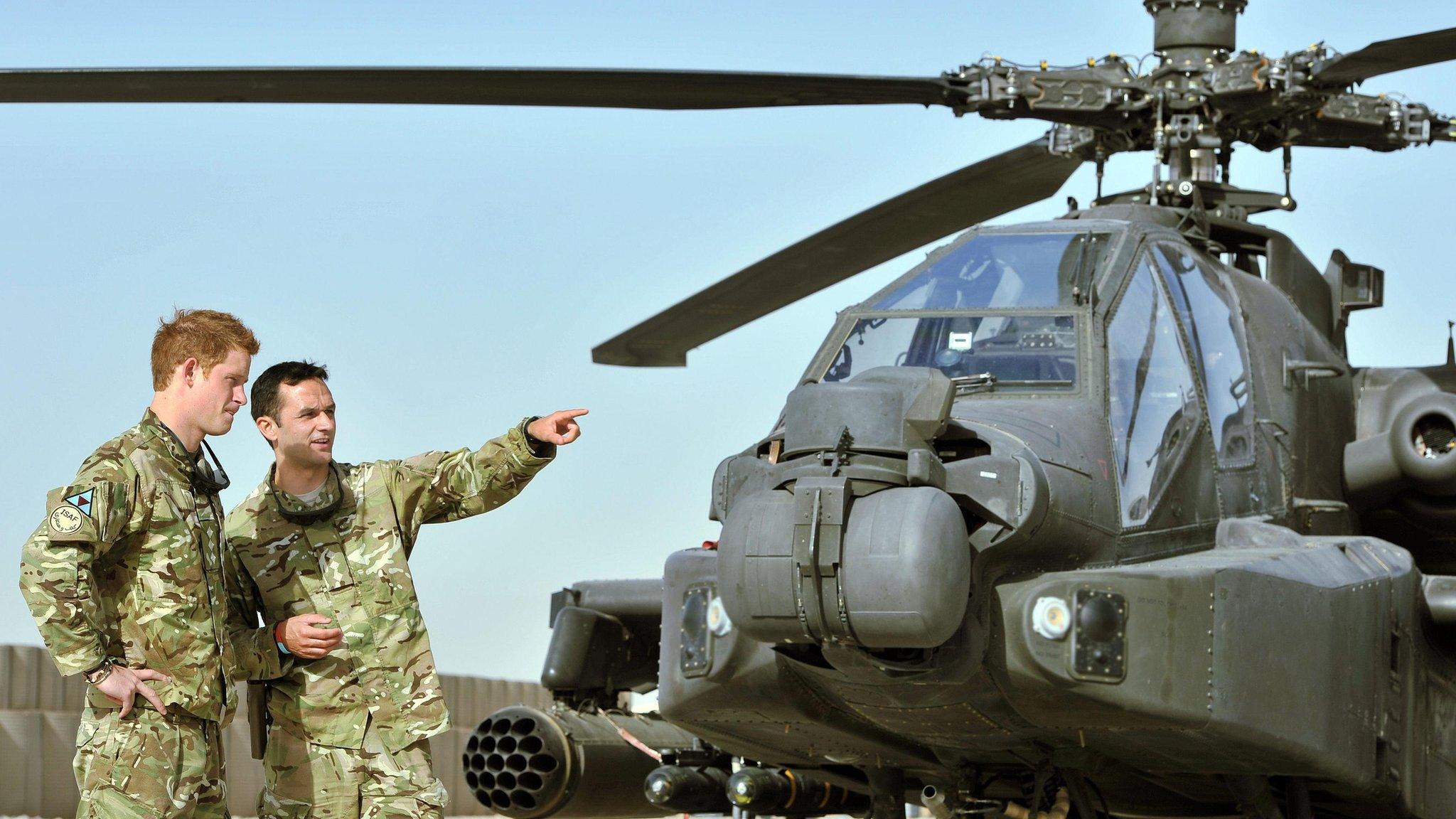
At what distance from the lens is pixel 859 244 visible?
29.1 ft

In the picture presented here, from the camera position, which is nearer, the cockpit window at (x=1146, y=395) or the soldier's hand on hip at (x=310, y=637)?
the soldier's hand on hip at (x=310, y=637)

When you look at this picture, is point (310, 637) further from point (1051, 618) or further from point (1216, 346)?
point (1216, 346)

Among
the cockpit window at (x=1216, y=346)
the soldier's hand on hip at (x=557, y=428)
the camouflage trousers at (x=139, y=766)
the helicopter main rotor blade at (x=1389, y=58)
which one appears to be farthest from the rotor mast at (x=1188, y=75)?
the camouflage trousers at (x=139, y=766)

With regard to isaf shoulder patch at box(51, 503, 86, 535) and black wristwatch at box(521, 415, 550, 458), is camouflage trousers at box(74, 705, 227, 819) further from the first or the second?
black wristwatch at box(521, 415, 550, 458)

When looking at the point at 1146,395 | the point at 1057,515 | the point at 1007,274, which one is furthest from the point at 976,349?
the point at 1057,515

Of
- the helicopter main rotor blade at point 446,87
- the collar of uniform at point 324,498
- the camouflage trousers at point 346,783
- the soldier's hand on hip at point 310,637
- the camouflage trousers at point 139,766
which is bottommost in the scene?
the camouflage trousers at point 346,783

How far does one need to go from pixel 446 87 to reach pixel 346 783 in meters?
2.76

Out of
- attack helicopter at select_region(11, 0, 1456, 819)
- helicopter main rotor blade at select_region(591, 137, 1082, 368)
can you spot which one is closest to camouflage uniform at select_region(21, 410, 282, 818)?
attack helicopter at select_region(11, 0, 1456, 819)

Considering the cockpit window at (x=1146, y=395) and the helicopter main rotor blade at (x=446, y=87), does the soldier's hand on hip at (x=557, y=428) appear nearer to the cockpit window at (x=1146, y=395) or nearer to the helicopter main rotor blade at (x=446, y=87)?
the cockpit window at (x=1146, y=395)

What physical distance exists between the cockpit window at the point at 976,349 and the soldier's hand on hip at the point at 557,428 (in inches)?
45.2

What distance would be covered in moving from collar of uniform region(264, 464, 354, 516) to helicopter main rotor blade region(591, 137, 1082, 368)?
11.9 feet

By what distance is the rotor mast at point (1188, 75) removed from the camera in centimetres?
789

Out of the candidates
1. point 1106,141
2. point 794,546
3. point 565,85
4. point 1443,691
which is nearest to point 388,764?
point 794,546

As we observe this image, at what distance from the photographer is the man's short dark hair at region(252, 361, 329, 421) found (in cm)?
545
